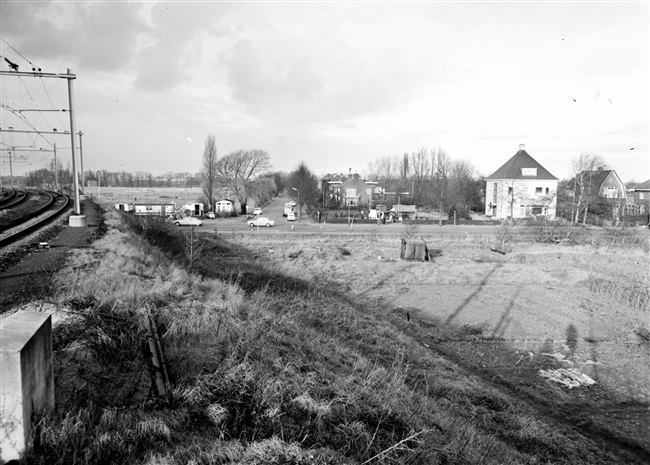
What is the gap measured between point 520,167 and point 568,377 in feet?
176

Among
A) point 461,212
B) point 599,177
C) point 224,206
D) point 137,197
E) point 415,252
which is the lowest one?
point 415,252

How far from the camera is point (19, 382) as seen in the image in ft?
10.9

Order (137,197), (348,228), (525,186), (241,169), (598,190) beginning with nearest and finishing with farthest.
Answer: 1. (348,228)
2. (525,186)
3. (598,190)
4. (241,169)
5. (137,197)

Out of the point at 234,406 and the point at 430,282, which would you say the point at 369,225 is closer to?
the point at 430,282

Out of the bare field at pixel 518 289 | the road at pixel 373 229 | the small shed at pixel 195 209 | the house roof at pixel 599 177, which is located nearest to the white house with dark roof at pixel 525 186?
the house roof at pixel 599 177

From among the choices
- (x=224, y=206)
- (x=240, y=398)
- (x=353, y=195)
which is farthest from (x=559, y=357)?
(x=353, y=195)

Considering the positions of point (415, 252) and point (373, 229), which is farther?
point (373, 229)

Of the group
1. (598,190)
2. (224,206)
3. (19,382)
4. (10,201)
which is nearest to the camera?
(19,382)

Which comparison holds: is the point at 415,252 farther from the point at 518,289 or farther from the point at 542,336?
the point at 542,336

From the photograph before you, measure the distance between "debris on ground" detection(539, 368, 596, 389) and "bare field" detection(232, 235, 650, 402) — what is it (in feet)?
1.25

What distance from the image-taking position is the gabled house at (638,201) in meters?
64.1

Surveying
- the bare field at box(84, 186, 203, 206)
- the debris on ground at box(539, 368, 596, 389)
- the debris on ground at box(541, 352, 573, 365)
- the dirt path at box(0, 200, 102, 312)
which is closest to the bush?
the bare field at box(84, 186, 203, 206)

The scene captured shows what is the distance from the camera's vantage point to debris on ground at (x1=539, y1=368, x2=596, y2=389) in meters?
11.5

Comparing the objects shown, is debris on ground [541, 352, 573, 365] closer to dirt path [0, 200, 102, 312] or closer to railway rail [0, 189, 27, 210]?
dirt path [0, 200, 102, 312]
